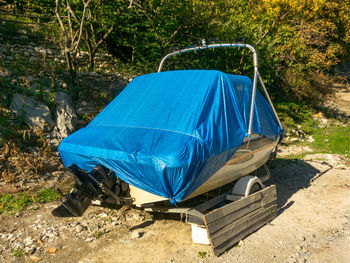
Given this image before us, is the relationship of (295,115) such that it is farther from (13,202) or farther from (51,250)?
(51,250)

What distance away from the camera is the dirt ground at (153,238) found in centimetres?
366

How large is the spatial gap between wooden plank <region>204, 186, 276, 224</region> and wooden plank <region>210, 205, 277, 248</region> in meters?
0.22

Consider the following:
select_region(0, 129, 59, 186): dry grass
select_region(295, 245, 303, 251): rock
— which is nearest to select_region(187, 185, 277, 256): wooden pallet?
select_region(295, 245, 303, 251): rock

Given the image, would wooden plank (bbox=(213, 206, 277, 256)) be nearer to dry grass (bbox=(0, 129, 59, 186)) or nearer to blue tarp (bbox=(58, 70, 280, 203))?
blue tarp (bbox=(58, 70, 280, 203))

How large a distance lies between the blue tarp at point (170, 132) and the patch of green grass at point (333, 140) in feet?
19.5

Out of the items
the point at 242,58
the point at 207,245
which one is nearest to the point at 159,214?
the point at 207,245

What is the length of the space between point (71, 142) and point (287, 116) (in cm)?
1068

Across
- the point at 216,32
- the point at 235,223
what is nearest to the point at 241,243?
the point at 235,223

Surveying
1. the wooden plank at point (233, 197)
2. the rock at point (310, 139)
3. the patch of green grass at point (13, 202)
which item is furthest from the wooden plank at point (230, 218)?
the rock at point (310, 139)

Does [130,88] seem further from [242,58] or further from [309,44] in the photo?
[309,44]

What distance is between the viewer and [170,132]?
3781mm

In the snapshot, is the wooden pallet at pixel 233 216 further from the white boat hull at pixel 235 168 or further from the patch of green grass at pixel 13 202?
the patch of green grass at pixel 13 202

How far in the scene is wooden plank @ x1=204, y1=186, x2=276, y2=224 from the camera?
3.68 m

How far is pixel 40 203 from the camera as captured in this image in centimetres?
509
